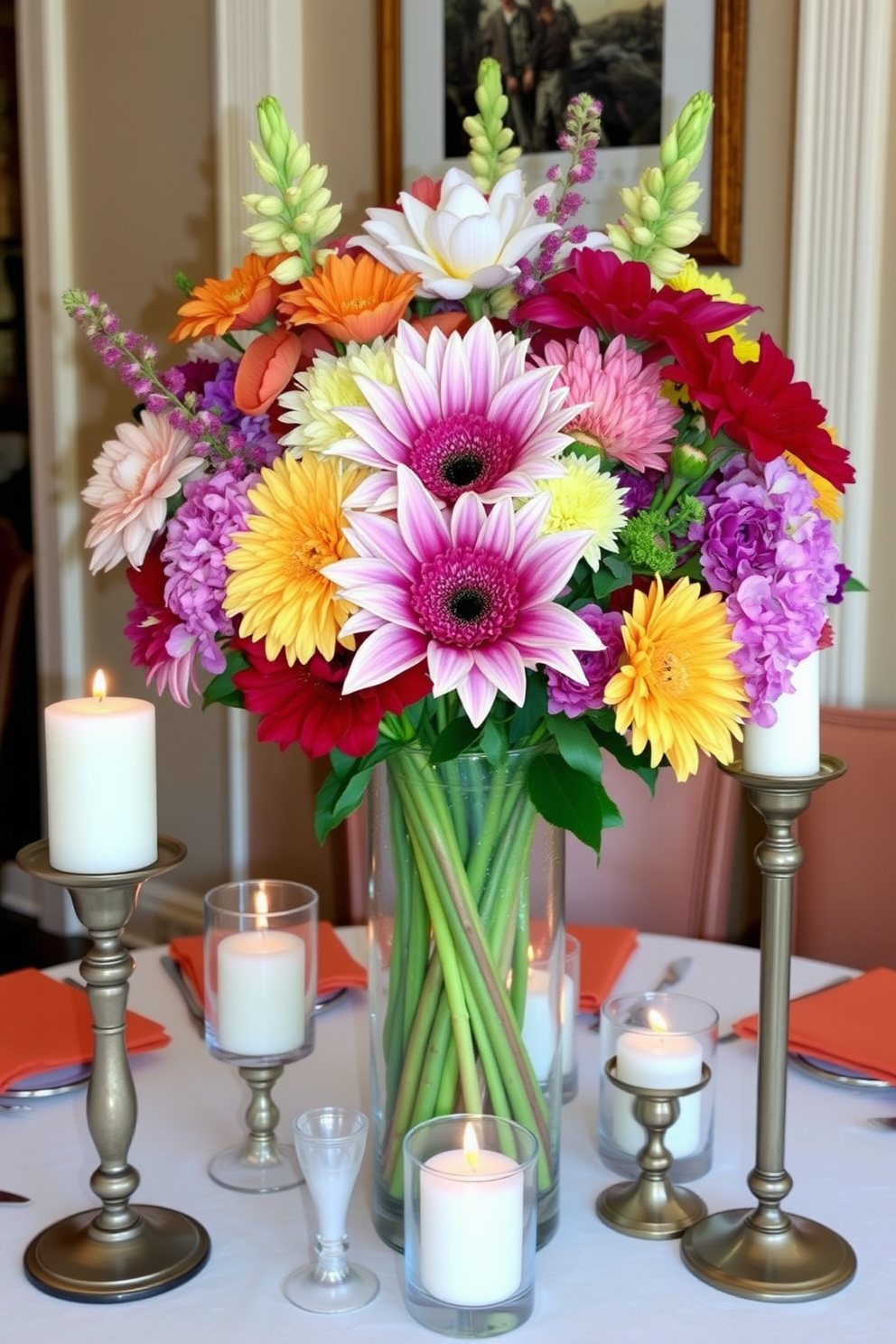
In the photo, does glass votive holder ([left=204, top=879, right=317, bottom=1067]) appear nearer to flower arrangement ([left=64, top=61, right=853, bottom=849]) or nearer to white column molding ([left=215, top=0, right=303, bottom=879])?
flower arrangement ([left=64, top=61, right=853, bottom=849])

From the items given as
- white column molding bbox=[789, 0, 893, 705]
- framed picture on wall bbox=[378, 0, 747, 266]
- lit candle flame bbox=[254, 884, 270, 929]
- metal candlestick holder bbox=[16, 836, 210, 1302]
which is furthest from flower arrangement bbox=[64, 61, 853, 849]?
framed picture on wall bbox=[378, 0, 747, 266]

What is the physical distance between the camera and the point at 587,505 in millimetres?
824

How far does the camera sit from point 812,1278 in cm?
93

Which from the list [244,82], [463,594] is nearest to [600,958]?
[463,594]

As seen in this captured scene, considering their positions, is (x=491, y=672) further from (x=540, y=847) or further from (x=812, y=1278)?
(x=812, y=1278)

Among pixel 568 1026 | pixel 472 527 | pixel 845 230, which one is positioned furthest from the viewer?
pixel 845 230

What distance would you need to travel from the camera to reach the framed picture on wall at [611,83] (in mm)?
2250

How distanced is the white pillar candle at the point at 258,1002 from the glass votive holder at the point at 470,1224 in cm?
24

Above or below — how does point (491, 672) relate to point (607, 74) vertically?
below

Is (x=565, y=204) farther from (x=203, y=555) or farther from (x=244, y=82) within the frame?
(x=244, y=82)

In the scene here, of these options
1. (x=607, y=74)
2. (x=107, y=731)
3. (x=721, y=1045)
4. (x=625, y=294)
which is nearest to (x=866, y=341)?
(x=607, y=74)

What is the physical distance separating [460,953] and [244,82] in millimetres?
2327

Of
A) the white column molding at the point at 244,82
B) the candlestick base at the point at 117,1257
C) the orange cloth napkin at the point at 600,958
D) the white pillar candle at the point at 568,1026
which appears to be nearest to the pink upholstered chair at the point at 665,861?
the orange cloth napkin at the point at 600,958

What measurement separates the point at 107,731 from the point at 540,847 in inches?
10.9
